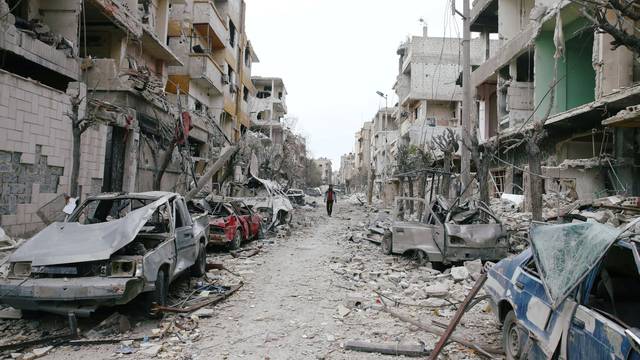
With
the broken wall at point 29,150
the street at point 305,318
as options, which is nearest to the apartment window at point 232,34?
the broken wall at point 29,150

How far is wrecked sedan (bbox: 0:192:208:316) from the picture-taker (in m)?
4.90

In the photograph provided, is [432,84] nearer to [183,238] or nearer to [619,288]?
[183,238]

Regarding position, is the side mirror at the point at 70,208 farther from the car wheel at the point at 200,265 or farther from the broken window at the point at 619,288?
the broken window at the point at 619,288

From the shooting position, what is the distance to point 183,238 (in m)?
7.03

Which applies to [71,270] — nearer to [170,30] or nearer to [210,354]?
[210,354]

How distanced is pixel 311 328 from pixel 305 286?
2.43 metres

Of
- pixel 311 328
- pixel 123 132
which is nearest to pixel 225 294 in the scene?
pixel 311 328

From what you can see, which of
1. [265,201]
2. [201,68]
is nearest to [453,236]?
[265,201]

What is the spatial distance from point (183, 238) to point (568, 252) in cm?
552

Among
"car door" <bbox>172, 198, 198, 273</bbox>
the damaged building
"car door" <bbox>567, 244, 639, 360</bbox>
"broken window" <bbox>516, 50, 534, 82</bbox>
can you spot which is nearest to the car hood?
"car door" <bbox>172, 198, 198, 273</bbox>

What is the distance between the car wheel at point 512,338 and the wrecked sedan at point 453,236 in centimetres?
479

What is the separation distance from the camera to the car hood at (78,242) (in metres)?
5.15

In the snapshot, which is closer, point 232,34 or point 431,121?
point 232,34

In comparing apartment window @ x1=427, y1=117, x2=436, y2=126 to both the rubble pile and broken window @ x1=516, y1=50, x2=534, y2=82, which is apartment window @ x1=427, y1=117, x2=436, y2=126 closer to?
broken window @ x1=516, y1=50, x2=534, y2=82
